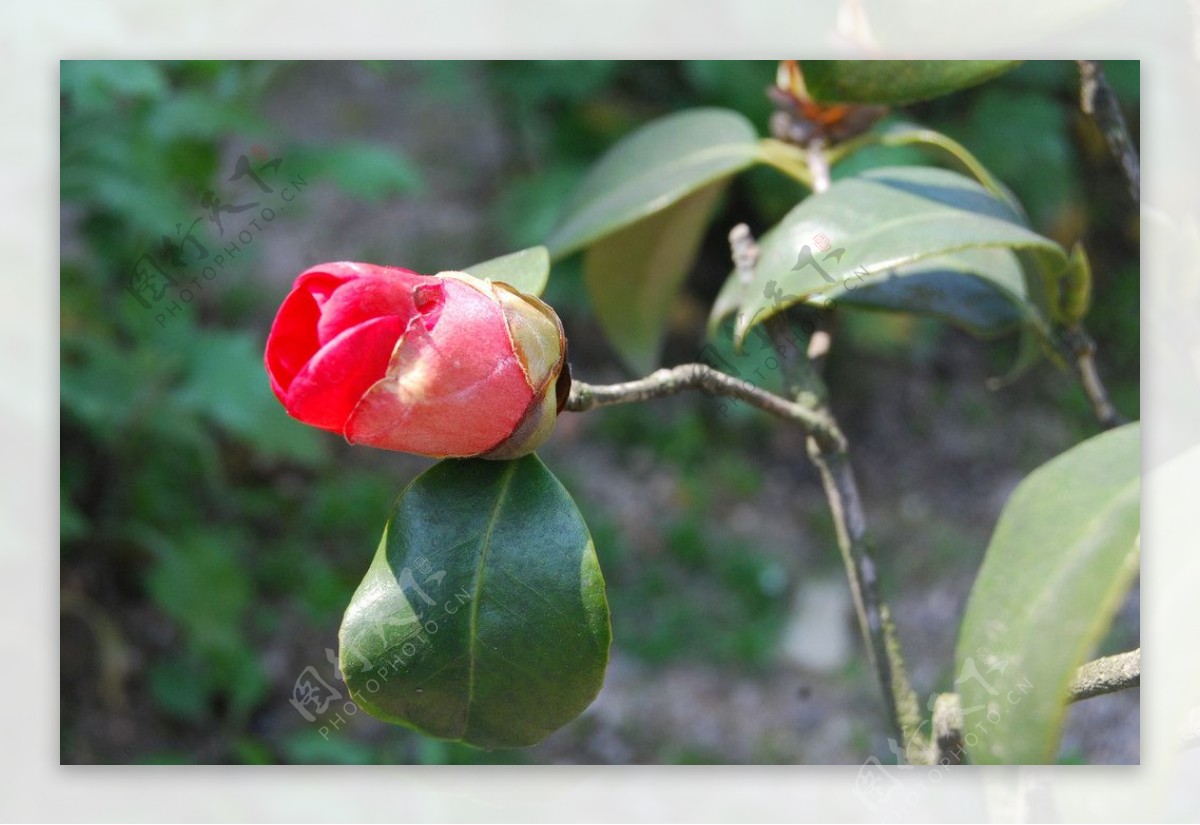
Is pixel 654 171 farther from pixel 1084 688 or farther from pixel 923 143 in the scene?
pixel 1084 688

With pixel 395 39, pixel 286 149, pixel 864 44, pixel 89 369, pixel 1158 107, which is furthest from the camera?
pixel 286 149

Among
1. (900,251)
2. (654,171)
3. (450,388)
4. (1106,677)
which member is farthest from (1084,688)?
(654,171)

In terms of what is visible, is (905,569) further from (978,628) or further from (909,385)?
(978,628)

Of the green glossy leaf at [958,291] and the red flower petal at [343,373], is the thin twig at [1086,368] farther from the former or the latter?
the red flower petal at [343,373]

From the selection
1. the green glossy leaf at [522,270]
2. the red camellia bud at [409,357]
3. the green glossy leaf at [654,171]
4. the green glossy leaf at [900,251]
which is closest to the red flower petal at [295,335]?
the red camellia bud at [409,357]

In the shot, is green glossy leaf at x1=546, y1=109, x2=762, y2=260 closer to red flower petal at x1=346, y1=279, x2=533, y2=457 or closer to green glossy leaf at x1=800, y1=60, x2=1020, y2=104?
green glossy leaf at x1=800, y1=60, x2=1020, y2=104

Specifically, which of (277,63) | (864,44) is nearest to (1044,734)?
(864,44)

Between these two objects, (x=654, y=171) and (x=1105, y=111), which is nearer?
(x=1105, y=111)

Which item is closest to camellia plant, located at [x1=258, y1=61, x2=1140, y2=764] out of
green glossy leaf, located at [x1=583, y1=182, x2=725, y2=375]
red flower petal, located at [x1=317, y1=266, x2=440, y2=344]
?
red flower petal, located at [x1=317, y1=266, x2=440, y2=344]
